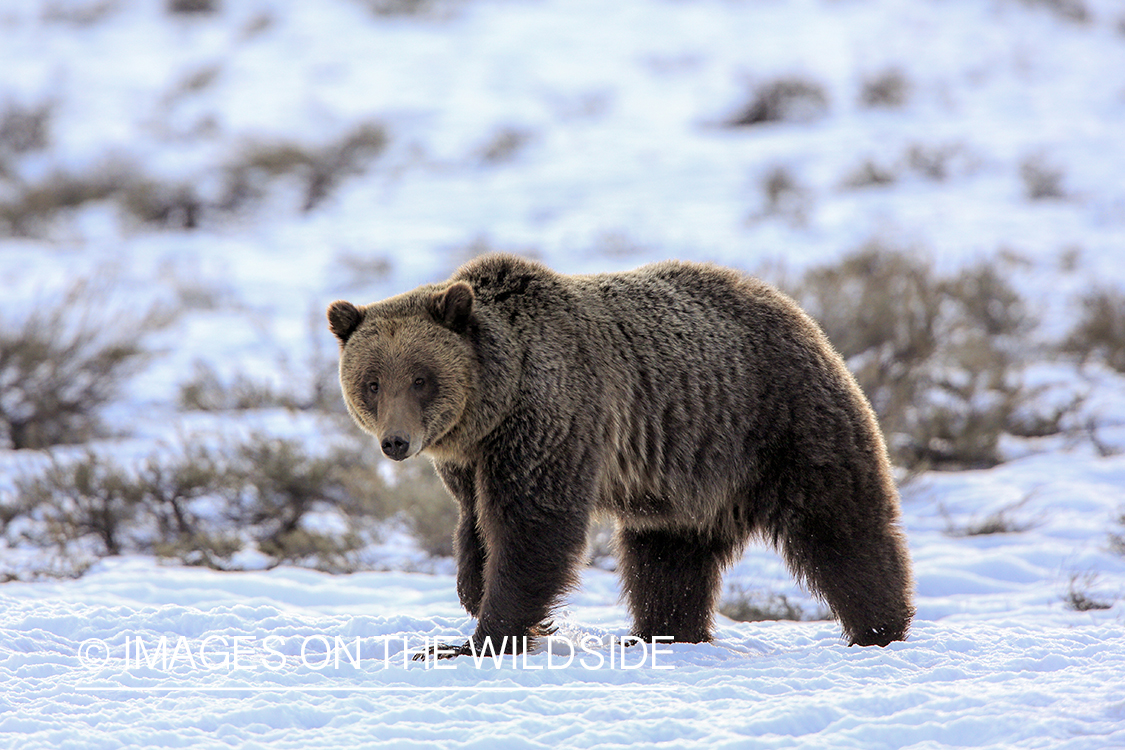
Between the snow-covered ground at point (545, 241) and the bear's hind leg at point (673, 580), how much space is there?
0.57 ft

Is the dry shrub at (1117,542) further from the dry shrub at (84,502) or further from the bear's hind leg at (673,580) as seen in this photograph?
the dry shrub at (84,502)

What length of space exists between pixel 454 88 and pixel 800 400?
57.0 ft

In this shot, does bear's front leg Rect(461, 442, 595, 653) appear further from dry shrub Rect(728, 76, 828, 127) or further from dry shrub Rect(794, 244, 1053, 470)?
dry shrub Rect(728, 76, 828, 127)

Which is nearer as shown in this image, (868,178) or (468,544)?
(468,544)

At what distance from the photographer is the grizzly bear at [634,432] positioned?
14.8 feet

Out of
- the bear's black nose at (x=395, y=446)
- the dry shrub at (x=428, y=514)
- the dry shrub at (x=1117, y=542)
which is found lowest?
the dry shrub at (x=1117, y=542)

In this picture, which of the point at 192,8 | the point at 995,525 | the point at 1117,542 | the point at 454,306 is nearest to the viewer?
the point at 454,306

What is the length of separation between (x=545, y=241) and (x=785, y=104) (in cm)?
723

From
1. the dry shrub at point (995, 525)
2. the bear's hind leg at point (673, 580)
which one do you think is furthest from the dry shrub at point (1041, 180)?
the bear's hind leg at point (673, 580)

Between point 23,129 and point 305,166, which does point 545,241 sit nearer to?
point 305,166

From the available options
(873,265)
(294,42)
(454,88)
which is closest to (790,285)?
(873,265)

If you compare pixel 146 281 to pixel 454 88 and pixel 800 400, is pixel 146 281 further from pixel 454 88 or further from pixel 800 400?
pixel 800 400

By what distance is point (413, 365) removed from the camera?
4531mm

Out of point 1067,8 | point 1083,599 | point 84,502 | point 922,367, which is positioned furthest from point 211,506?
point 1067,8
